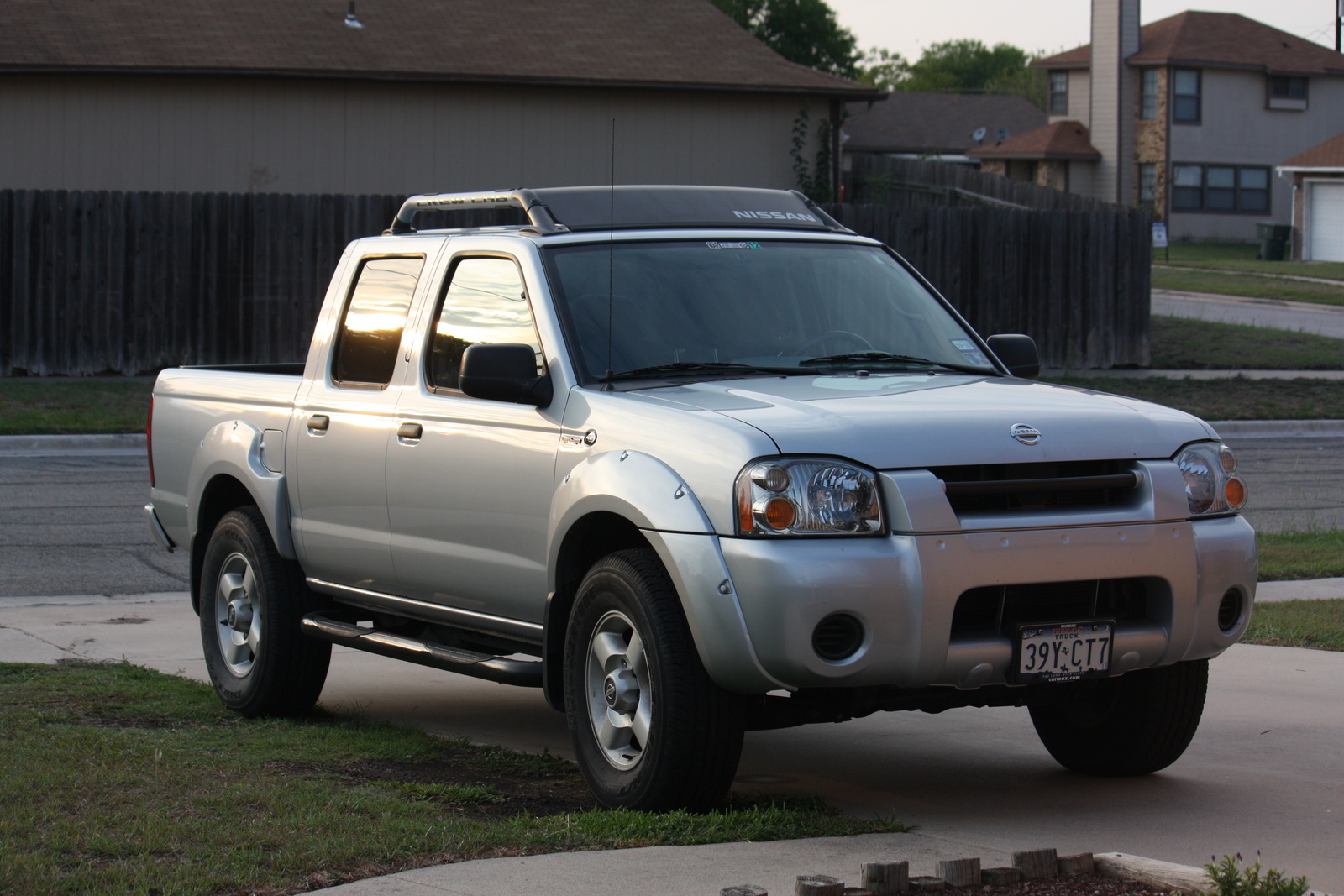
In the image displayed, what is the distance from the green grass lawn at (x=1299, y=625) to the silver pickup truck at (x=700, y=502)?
116 inches

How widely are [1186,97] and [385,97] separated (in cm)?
3776

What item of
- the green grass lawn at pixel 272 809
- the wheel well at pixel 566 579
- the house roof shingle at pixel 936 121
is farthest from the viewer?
the house roof shingle at pixel 936 121

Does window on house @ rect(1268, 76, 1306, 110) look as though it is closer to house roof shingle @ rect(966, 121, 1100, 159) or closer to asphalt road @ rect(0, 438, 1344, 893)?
house roof shingle @ rect(966, 121, 1100, 159)

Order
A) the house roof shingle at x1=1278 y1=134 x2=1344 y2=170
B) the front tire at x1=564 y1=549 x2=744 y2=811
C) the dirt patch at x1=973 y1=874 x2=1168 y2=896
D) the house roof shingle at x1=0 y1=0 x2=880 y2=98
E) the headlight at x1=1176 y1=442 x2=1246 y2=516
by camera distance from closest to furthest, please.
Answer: the dirt patch at x1=973 y1=874 x2=1168 y2=896 → the front tire at x1=564 y1=549 x2=744 y2=811 → the headlight at x1=1176 y1=442 x2=1246 y2=516 → the house roof shingle at x1=0 y1=0 x2=880 y2=98 → the house roof shingle at x1=1278 y1=134 x2=1344 y2=170

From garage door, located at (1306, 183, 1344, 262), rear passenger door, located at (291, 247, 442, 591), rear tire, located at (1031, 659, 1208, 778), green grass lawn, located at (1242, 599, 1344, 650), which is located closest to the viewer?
rear tire, located at (1031, 659, 1208, 778)

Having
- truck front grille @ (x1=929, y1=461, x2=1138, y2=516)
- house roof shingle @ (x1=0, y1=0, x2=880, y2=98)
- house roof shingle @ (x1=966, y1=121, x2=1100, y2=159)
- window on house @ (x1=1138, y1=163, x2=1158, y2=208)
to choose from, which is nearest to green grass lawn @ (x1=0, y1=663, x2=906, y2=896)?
truck front grille @ (x1=929, y1=461, x2=1138, y2=516)

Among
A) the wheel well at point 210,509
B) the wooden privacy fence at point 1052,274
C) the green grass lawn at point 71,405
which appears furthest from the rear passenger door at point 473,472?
the wooden privacy fence at point 1052,274

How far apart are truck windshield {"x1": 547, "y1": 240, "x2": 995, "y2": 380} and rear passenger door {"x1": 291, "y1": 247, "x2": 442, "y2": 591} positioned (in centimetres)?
99

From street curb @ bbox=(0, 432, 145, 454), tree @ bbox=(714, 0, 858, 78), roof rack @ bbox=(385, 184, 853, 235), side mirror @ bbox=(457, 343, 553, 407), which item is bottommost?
street curb @ bbox=(0, 432, 145, 454)

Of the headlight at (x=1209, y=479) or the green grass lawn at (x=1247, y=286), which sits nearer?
the headlight at (x=1209, y=479)

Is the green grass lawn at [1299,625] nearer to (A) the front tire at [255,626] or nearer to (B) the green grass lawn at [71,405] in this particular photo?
(A) the front tire at [255,626]

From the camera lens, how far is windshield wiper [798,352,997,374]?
250 inches

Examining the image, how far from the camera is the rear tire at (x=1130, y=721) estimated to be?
237 inches

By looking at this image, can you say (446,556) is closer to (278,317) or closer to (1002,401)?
(1002,401)
